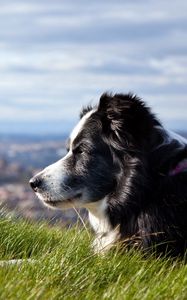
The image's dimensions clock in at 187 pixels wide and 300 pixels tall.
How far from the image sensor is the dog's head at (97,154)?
6637 mm

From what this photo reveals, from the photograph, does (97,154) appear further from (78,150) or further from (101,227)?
(101,227)

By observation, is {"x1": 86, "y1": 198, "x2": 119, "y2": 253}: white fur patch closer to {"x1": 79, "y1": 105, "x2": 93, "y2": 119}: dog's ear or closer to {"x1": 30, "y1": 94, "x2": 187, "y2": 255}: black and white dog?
{"x1": 30, "y1": 94, "x2": 187, "y2": 255}: black and white dog

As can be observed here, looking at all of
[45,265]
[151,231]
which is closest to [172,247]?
[151,231]

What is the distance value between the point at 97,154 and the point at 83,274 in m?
1.56

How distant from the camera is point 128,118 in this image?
6.65m

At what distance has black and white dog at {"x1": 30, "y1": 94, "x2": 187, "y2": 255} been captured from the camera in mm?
6402

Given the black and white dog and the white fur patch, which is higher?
the black and white dog

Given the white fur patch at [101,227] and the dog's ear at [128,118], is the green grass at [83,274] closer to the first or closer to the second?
the white fur patch at [101,227]

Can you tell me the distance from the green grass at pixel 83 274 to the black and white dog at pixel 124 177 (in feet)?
0.87

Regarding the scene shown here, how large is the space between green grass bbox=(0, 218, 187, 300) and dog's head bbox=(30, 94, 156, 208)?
0.41 meters

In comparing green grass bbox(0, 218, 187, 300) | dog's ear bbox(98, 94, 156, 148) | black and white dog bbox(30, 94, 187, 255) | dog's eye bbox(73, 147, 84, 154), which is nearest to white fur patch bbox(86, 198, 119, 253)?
black and white dog bbox(30, 94, 187, 255)

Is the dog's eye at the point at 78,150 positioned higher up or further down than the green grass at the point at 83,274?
higher up

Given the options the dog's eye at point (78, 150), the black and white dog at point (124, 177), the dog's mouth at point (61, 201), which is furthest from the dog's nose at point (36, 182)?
the dog's eye at point (78, 150)

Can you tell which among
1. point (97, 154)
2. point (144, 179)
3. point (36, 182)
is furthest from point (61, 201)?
point (144, 179)
